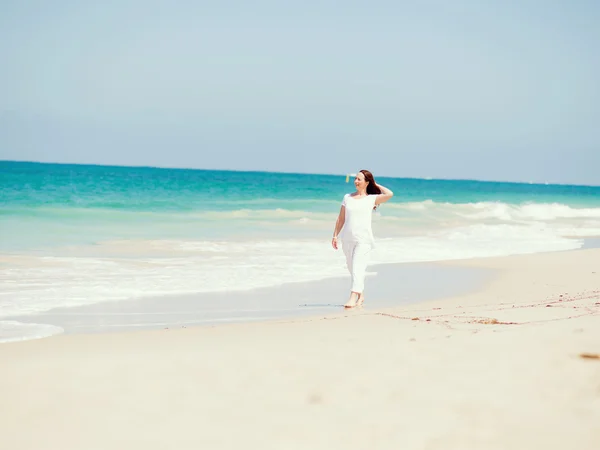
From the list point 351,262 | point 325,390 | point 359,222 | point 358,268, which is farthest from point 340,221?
point 325,390

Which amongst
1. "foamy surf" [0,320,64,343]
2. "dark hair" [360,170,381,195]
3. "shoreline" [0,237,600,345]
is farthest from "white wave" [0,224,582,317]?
"dark hair" [360,170,381,195]

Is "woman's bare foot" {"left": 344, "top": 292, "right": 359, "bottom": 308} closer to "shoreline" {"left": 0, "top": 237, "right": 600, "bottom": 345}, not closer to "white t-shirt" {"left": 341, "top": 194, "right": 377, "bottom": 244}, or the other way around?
"shoreline" {"left": 0, "top": 237, "right": 600, "bottom": 345}

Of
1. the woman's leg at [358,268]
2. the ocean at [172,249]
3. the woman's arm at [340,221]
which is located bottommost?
the ocean at [172,249]

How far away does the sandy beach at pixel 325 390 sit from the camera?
3.71 m

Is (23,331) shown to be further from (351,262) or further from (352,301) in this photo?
(351,262)

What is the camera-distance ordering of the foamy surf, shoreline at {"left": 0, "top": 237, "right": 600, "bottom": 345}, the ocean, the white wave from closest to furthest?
the foamy surf < shoreline at {"left": 0, "top": 237, "right": 600, "bottom": 345} < the white wave < the ocean

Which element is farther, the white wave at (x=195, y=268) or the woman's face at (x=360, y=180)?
the white wave at (x=195, y=268)

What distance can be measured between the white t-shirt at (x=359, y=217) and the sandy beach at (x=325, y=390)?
254 cm

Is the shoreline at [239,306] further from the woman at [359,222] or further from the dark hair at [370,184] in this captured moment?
the dark hair at [370,184]

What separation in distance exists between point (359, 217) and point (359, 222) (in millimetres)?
60

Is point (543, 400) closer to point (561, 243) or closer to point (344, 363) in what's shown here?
point (344, 363)

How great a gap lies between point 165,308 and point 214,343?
2.74 meters

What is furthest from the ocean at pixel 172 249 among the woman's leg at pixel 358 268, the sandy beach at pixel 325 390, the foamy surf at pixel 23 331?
the sandy beach at pixel 325 390

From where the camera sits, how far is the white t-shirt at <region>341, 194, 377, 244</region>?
325 inches
